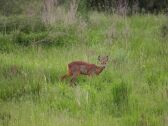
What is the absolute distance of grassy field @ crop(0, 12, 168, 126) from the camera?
5.36m

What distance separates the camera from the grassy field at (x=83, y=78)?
536cm

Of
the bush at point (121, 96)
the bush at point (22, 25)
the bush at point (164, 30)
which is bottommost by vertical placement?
the bush at point (121, 96)

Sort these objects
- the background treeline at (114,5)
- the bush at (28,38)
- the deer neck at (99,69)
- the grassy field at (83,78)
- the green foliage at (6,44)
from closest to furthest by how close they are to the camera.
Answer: the grassy field at (83,78) → the deer neck at (99,69) → the green foliage at (6,44) → the bush at (28,38) → the background treeline at (114,5)

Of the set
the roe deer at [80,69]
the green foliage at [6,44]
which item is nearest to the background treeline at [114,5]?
the green foliage at [6,44]

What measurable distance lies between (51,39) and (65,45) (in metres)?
0.33

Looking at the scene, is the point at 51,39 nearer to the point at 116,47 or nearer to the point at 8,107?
the point at 116,47

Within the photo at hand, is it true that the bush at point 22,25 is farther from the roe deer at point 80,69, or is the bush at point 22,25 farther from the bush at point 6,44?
the roe deer at point 80,69

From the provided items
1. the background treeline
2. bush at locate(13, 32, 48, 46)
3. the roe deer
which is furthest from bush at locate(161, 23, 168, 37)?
the roe deer

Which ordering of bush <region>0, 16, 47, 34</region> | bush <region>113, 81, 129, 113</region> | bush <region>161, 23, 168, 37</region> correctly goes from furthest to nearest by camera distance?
1. bush <region>0, 16, 47, 34</region>
2. bush <region>161, 23, 168, 37</region>
3. bush <region>113, 81, 129, 113</region>

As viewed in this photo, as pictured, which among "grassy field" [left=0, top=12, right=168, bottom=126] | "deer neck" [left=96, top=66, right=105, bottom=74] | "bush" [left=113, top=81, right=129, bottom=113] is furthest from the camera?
"deer neck" [left=96, top=66, right=105, bottom=74]

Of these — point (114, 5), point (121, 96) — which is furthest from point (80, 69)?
point (114, 5)

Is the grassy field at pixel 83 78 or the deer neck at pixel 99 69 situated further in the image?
the deer neck at pixel 99 69

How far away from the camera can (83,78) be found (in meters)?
6.73

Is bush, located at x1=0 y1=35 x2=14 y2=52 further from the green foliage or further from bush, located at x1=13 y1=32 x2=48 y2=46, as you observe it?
bush, located at x1=13 y1=32 x2=48 y2=46
